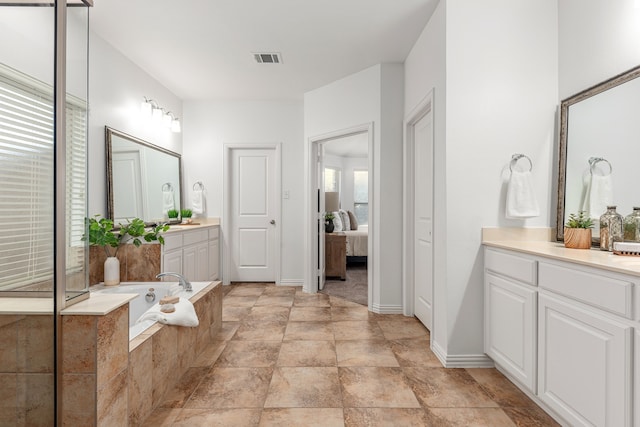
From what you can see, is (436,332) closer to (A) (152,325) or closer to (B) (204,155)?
(A) (152,325)

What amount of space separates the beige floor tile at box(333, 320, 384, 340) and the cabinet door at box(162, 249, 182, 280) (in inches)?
65.1

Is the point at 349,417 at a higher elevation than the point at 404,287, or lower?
lower

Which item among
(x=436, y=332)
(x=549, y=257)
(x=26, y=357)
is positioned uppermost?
(x=549, y=257)

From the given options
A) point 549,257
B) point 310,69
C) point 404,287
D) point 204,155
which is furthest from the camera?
point 204,155

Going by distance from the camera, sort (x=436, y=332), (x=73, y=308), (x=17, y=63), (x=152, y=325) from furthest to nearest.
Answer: (x=436, y=332) → (x=152, y=325) → (x=73, y=308) → (x=17, y=63)

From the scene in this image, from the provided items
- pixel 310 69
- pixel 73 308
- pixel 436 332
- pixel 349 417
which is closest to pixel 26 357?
pixel 73 308

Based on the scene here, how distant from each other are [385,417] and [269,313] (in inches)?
78.7

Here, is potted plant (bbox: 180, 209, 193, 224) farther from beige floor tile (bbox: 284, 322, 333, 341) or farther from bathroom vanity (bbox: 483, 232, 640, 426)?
bathroom vanity (bbox: 483, 232, 640, 426)

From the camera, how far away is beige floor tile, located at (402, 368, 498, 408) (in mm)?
1968

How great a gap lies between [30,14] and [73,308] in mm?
1036

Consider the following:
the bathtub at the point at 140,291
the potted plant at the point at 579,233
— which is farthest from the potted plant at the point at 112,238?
the potted plant at the point at 579,233

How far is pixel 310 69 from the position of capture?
385 cm

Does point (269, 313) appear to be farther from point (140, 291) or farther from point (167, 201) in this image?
point (167, 201)

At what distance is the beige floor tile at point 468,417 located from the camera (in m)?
1.77
